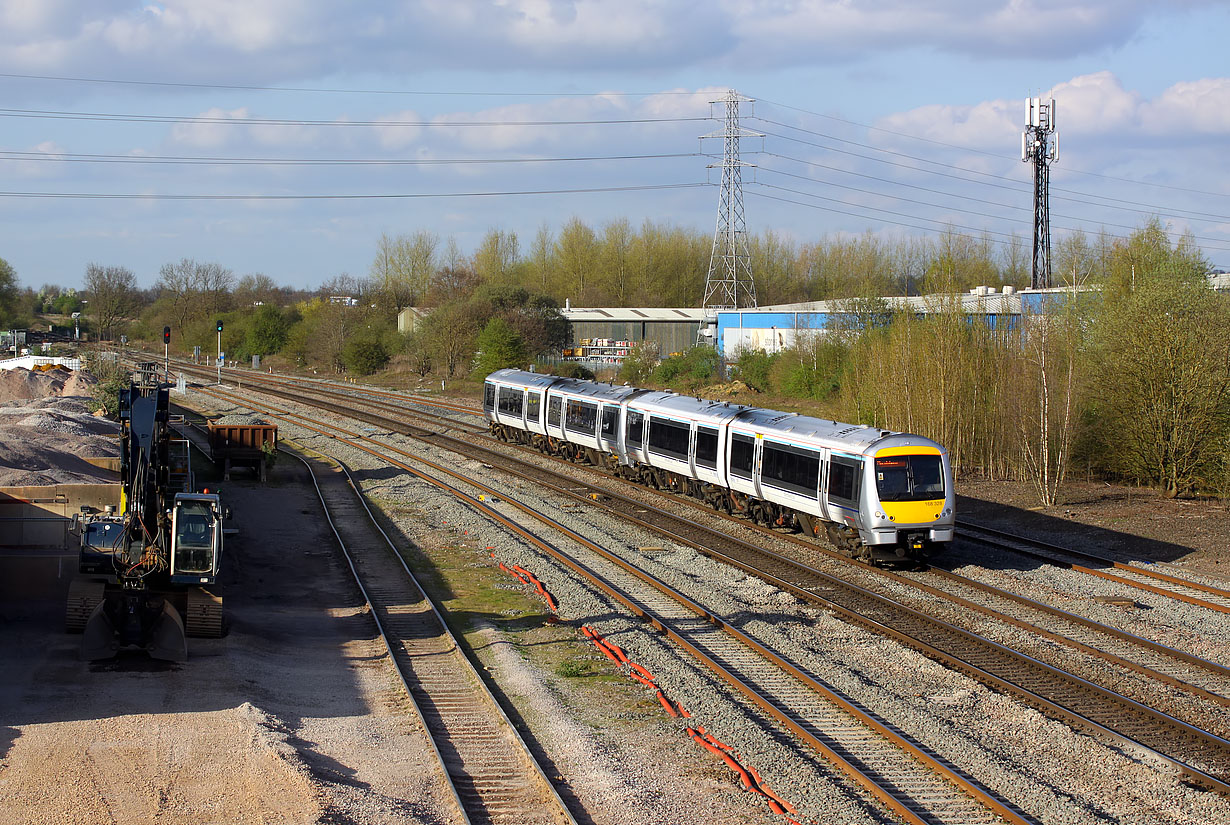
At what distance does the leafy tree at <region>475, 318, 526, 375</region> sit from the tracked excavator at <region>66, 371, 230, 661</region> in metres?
41.4

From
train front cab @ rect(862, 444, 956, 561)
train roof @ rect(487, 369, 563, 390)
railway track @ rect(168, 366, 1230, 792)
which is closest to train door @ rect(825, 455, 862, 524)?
train front cab @ rect(862, 444, 956, 561)

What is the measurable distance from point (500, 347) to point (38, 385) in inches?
895

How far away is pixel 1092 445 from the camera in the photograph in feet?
89.9

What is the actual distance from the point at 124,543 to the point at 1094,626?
13980mm

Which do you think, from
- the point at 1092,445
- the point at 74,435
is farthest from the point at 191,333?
the point at 1092,445

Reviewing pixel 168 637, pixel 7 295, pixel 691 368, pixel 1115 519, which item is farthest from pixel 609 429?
pixel 7 295

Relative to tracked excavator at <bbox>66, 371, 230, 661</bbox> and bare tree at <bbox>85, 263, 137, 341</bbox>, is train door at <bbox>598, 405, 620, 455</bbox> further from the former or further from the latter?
bare tree at <bbox>85, 263, 137, 341</bbox>

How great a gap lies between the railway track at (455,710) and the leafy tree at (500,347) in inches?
1454

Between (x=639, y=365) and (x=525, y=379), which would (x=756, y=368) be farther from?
(x=525, y=379)

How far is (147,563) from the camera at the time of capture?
14.2 metres

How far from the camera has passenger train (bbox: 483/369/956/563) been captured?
59.7ft

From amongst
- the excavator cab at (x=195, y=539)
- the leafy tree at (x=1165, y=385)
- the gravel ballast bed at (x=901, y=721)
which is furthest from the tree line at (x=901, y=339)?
the excavator cab at (x=195, y=539)

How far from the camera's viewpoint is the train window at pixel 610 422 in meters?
30.1

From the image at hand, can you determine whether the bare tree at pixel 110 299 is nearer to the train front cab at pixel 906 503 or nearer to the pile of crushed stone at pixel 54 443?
the pile of crushed stone at pixel 54 443
